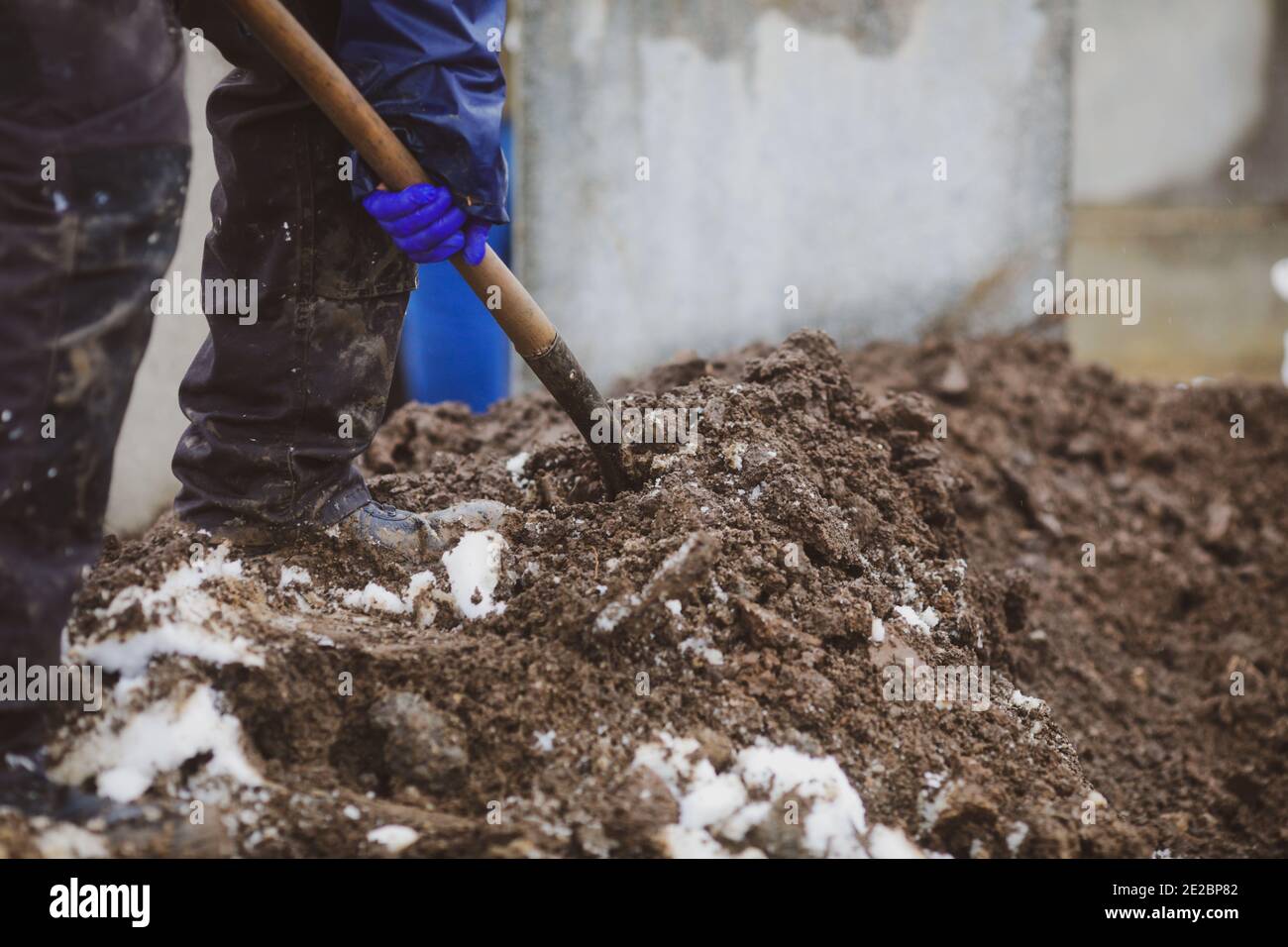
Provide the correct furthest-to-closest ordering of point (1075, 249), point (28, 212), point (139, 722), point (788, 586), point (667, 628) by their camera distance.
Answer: point (1075, 249)
point (788, 586)
point (667, 628)
point (139, 722)
point (28, 212)

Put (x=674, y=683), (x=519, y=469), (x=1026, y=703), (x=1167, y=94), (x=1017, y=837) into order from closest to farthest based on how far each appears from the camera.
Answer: (x=1017, y=837)
(x=674, y=683)
(x=1026, y=703)
(x=519, y=469)
(x=1167, y=94)

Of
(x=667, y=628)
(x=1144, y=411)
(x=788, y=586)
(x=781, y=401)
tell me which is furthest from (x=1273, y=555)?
(x=667, y=628)

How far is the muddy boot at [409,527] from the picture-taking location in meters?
2.39

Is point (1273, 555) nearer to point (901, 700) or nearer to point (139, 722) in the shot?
point (901, 700)

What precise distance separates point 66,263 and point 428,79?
2.23 feet

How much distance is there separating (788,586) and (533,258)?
2.71 metres

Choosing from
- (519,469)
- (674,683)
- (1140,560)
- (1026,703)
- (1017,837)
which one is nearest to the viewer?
(1017,837)

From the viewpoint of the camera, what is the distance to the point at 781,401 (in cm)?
273

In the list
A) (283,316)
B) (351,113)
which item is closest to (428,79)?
(351,113)

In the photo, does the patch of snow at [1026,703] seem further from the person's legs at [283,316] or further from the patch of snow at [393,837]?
the person's legs at [283,316]

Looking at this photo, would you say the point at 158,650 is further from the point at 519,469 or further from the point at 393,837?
the point at 519,469

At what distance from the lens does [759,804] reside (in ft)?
6.33

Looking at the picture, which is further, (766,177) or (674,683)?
(766,177)

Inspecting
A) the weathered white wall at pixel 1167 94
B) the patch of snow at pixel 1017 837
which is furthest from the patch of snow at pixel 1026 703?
the weathered white wall at pixel 1167 94
